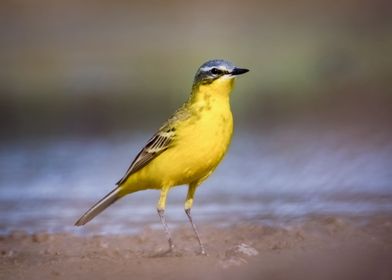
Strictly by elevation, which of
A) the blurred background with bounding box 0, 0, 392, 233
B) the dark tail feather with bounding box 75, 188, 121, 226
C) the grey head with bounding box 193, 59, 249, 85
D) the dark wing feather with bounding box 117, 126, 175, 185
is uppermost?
the grey head with bounding box 193, 59, 249, 85

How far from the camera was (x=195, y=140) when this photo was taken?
10.2 m

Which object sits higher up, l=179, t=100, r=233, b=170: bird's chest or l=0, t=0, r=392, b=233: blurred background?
l=179, t=100, r=233, b=170: bird's chest

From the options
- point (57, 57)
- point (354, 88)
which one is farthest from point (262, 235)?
point (57, 57)

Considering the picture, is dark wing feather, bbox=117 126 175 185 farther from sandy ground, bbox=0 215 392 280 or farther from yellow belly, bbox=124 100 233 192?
sandy ground, bbox=0 215 392 280

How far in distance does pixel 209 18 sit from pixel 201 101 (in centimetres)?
2041

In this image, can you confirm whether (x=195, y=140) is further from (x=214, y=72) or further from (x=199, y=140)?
(x=214, y=72)

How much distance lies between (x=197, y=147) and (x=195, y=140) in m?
0.07

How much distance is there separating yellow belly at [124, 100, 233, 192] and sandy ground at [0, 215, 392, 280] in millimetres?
649

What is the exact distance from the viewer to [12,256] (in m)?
10.5

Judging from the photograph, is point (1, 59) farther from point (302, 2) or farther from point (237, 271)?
point (237, 271)

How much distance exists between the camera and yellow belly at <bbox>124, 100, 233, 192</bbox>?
10102mm

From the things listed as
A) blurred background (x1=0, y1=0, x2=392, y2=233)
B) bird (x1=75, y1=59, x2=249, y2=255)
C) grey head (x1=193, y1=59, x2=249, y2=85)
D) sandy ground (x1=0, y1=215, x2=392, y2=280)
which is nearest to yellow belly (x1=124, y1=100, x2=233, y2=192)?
bird (x1=75, y1=59, x2=249, y2=255)

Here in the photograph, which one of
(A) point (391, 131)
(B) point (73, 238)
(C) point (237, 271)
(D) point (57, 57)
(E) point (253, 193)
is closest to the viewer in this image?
(C) point (237, 271)

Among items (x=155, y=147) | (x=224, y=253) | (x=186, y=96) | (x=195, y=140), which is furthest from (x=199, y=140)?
(x=186, y=96)
